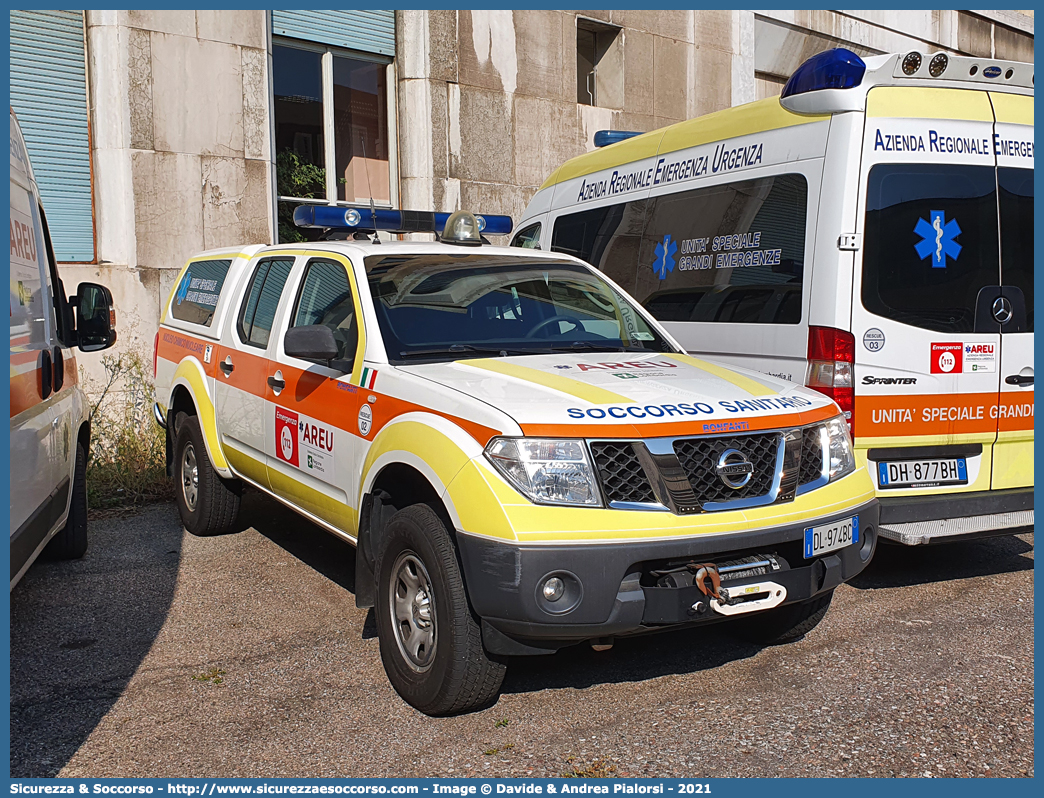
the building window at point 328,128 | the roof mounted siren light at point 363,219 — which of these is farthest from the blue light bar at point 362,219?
the building window at point 328,128

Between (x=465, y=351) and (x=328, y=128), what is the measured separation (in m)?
8.04

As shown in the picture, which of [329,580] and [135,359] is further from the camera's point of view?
[135,359]

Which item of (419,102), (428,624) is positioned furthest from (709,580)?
(419,102)

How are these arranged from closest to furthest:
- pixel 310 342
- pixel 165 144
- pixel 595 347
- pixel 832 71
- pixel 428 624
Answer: pixel 428 624, pixel 310 342, pixel 595 347, pixel 832 71, pixel 165 144

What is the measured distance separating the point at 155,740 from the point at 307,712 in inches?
22.0

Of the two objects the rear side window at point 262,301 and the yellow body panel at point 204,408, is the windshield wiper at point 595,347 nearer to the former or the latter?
the rear side window at point 262,301

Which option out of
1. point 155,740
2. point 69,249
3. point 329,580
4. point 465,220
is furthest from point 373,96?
point 155,740

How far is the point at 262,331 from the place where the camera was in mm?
5574

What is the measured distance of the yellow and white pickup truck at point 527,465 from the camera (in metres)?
3.47

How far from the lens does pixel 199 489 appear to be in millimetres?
6398

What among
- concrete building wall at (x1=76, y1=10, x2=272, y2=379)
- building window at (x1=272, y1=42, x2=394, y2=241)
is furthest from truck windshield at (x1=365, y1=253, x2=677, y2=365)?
building window at (x1=272, y1=42, x2=394, y2=241)

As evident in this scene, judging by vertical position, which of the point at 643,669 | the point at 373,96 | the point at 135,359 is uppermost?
the point at 373,96

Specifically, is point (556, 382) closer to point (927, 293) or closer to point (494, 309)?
point (494, 309)

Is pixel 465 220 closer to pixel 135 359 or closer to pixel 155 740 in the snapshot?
pixel 155 740
